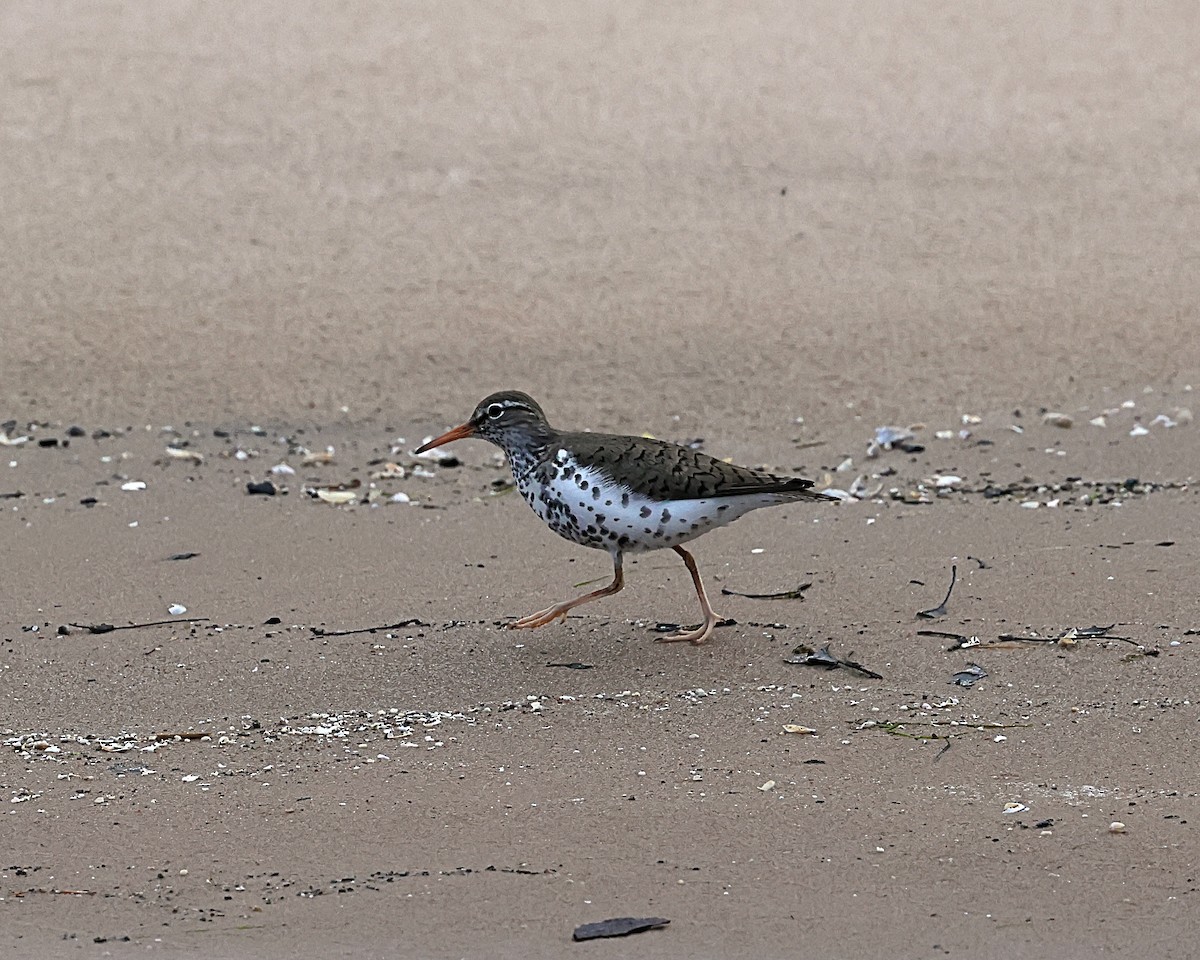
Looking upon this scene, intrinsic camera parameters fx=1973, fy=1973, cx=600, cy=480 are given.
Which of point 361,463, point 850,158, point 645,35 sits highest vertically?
point 645,35

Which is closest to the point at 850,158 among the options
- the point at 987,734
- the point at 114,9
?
the point at 114,9

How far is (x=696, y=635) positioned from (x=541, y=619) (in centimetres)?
53

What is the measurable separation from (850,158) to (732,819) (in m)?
7.32

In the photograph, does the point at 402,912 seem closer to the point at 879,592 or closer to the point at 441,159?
the point at 879,592

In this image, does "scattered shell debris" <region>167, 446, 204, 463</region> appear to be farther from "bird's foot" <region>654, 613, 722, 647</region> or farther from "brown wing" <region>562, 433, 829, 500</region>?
"bird's foot" <region>654, 613, 722, 647</region>

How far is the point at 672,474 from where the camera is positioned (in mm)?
6293

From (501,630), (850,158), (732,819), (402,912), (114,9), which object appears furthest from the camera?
(114,9)

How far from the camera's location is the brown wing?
247 inches

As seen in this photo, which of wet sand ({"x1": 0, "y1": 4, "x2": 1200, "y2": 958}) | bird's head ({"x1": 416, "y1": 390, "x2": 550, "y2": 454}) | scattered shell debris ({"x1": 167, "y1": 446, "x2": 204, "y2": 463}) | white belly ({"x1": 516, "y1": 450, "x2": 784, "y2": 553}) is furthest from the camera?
scattered shell debris ({"x1": 167, "y1": 446, "x2": 204, "y2": 463})

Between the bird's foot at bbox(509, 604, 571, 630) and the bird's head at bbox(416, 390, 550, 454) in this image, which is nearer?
the bird's foot at bbox(509, 604, 571, 630)

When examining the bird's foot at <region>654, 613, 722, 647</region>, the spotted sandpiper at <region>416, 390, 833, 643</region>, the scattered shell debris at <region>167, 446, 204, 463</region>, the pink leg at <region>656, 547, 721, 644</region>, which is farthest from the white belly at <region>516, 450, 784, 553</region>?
the scattered shell debris at <region>167, 446, 204, 463</region>

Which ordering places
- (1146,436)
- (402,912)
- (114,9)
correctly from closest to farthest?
(402,912) < (1146,436) < (114,9)

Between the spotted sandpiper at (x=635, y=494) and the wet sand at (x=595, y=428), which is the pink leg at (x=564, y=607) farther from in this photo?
the wet sand at (x=595, y=428)

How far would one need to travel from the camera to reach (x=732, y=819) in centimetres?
500
